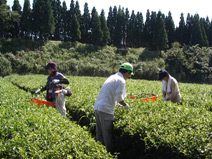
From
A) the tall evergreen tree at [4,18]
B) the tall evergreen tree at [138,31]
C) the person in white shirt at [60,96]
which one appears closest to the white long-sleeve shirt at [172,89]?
the person in white shirt at [60,96]

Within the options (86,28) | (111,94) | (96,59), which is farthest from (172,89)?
(86,28)

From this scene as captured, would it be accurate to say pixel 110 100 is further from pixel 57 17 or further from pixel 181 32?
pixel 181 32

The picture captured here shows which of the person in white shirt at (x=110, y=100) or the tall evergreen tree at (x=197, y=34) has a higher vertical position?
the tall evergreen tree at (x=197, y=34)

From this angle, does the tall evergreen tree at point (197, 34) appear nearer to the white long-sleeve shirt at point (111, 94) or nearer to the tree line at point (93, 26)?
the tree line at point (93, 26)

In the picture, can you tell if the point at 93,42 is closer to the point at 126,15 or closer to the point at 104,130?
the point at 126,15

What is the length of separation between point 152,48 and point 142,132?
51.5 metres

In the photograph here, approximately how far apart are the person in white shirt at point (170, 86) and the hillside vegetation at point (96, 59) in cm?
2948

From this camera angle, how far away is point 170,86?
19.6 feet

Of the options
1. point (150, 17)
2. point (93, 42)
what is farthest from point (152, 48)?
point (93, 42)

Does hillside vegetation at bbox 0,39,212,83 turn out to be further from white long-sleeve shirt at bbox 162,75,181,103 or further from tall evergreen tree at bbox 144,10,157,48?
white long-sleeve shirt at bbox 162,75,181,103

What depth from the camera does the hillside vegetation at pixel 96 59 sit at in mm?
33438

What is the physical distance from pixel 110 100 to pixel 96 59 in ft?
119

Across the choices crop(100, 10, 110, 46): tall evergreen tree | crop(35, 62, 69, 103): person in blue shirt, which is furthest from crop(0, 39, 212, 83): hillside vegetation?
crop(35, 62, 69, 103): person in blue shirt

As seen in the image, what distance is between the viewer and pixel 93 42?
47.5 m
